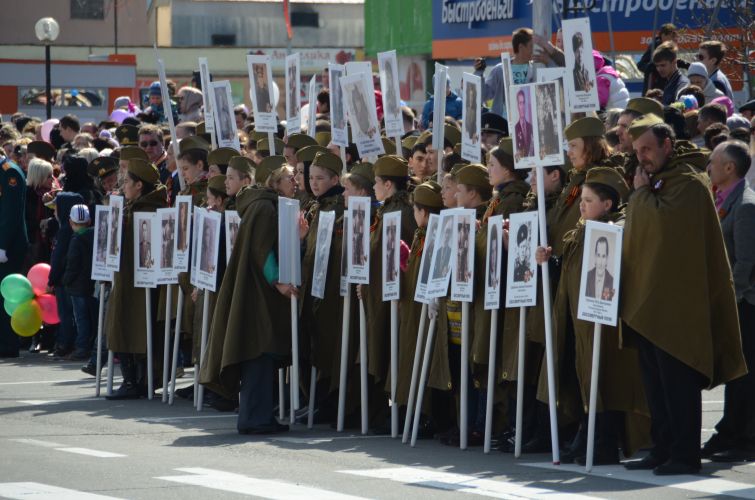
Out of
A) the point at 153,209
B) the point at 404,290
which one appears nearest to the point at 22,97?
the point at 153,209

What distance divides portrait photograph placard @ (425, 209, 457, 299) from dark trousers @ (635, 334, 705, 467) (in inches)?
71.8

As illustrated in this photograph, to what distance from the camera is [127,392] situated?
1463cm

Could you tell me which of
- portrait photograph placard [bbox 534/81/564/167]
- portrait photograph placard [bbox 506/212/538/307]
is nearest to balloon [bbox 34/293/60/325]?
portrait photograph placard [bbox 506/212/538/307]

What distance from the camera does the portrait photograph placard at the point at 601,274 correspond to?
1005cm

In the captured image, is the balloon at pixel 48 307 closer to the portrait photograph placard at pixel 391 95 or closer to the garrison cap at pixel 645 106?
the portrait photograph placard at pixel 391 95

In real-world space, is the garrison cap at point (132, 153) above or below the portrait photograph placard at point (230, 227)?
above

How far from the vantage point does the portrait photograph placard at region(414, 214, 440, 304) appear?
11734 millimetres

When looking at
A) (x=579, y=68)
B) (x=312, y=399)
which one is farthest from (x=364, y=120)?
(x=312, y=399)

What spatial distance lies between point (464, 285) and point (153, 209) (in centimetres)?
430

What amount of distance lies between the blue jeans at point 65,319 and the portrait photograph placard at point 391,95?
4.95 m

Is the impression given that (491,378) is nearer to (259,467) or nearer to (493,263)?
(493,263)

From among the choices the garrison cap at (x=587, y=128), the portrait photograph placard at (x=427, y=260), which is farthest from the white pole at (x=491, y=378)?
the garrison cap at (x=587, y=128)

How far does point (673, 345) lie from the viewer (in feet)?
32.6

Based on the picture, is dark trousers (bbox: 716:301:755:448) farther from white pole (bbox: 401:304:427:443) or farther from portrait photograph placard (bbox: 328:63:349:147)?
portrait photograph placard (bbox: 328:63:349:147)
